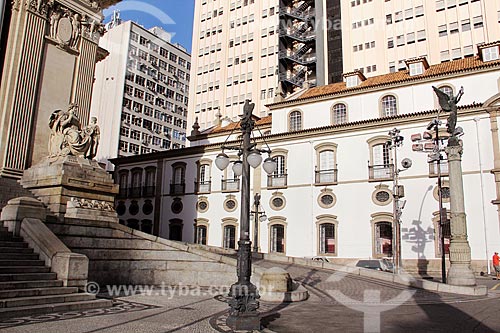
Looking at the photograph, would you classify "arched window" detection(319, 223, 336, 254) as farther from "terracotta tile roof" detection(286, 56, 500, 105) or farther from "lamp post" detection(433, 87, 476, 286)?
"lamp post" detection(433, 87, 476, 286)

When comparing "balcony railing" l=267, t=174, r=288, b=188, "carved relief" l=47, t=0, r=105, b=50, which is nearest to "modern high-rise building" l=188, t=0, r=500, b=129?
"balcony railing" l=267, t=174, r=288, b=188

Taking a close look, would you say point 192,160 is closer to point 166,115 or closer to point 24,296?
point 24,296

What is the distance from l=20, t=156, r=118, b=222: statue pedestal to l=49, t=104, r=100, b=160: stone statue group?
0.33 meters

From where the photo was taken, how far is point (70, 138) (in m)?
13.7

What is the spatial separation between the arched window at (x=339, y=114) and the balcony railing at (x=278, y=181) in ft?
18.6

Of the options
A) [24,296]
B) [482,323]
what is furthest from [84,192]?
[482,323]

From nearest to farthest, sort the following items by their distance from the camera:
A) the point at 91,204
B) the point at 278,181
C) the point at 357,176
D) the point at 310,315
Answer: the point at 310,315 < the point at 91,204 < the point at 357,176 < the point at 278,181

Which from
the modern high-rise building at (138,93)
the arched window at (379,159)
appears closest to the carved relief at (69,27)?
the arched window at (379,159)

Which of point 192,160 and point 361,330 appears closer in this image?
point 361,330

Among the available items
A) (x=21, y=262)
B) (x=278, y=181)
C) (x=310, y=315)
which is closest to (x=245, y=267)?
(x=310, y=315)

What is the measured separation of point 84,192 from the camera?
44.0ft

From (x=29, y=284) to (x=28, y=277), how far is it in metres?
0.24

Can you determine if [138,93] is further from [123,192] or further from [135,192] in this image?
[135,192]

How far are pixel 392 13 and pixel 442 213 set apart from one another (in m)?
35.7
